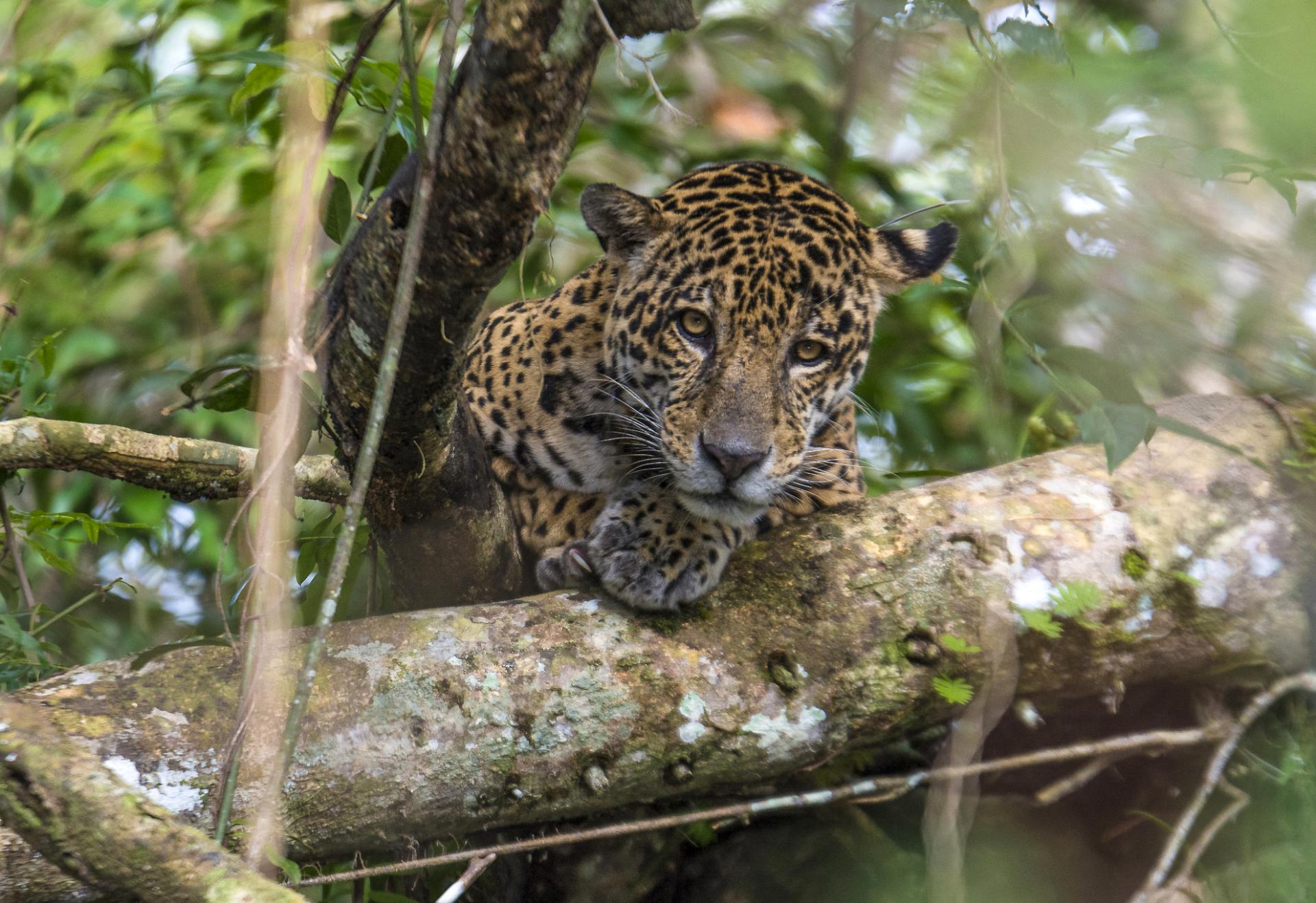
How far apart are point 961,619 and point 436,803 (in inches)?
65.9

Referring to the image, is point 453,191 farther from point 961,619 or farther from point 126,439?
point 961,619

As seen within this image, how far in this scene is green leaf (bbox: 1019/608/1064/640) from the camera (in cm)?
350

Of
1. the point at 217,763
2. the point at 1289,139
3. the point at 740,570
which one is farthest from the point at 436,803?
the point at 1289,139

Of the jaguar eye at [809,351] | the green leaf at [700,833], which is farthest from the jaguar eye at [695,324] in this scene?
the green leaf at [700,833]

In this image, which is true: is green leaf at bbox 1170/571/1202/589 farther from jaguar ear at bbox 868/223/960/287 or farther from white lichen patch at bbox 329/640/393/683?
white lichen patch at bbox 329/640/393/683

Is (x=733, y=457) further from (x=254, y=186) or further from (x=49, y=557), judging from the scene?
(x=254, y=186)

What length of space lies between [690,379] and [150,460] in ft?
5.86

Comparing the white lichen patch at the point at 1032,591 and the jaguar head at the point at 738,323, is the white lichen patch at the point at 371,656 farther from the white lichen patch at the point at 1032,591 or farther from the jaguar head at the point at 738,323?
the white lichen patch at the point at 1032,591

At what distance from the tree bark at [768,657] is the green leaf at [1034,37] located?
147 cm

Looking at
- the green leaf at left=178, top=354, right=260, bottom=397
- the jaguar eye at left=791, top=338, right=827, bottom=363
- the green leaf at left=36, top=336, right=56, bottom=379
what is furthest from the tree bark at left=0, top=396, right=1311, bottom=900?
the green leaf at left=36, top=336, right=56, bottom=379

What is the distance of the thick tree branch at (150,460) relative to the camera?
11.1 ft

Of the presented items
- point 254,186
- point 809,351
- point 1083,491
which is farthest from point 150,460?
point 1083,491

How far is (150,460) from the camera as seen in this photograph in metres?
3.63

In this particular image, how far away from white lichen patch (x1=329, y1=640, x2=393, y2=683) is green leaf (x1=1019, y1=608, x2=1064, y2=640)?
6.33ft
